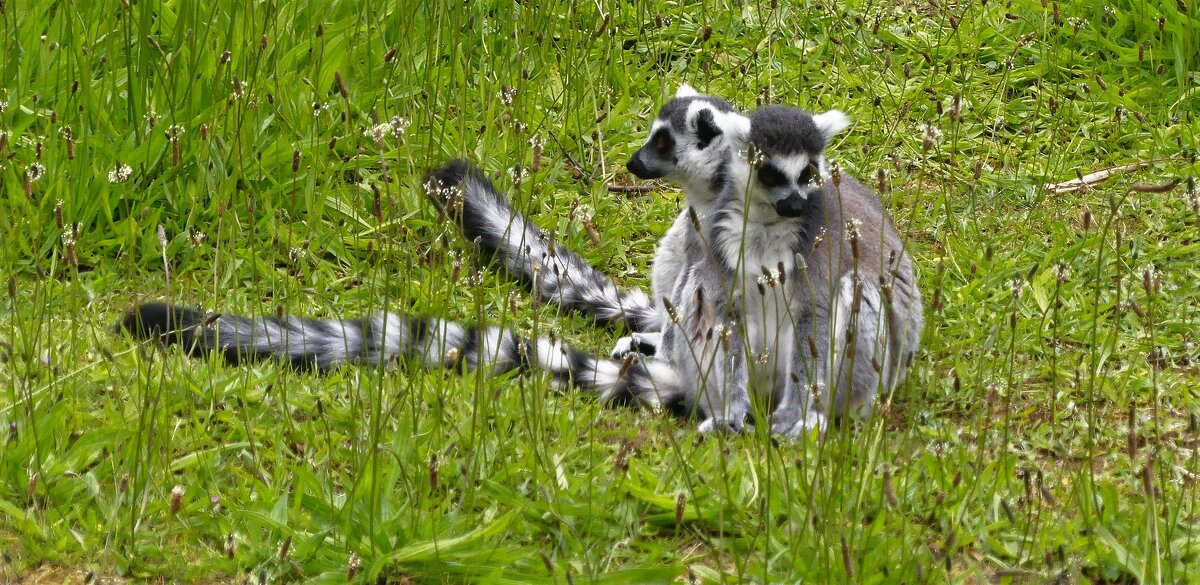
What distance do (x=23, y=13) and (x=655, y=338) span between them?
2.89m

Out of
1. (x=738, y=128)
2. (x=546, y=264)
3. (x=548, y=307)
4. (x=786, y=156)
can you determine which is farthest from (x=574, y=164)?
(x=786, y=156)

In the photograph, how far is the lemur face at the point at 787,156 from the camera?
4.16 m

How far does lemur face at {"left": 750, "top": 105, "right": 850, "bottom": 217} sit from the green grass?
1.70ft

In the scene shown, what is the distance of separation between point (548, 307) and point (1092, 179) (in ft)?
8.78

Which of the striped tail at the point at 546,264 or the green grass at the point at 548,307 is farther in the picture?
the striped tail at the point at 546,264

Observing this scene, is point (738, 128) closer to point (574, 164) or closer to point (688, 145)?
point (688, 145)

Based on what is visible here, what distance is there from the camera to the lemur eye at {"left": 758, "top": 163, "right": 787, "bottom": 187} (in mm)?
4156

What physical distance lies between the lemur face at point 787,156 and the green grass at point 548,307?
517mm

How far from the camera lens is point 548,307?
463 cm

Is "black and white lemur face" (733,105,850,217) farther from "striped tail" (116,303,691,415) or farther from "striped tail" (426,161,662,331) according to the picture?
"striped tail" (426,161,662,331)

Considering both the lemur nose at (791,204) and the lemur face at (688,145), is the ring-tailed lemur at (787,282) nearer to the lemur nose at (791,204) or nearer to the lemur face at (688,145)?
the lemur nose at (791,204)

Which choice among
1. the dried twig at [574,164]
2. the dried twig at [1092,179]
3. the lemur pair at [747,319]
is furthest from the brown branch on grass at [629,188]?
the dried twig at [1092,179]

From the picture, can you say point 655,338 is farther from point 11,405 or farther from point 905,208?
point 11,405

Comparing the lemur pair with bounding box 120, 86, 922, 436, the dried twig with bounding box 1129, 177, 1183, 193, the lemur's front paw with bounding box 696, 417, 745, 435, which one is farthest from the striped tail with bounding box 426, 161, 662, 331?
the dried twig with bounding box 1129, 177, 1183, 193
